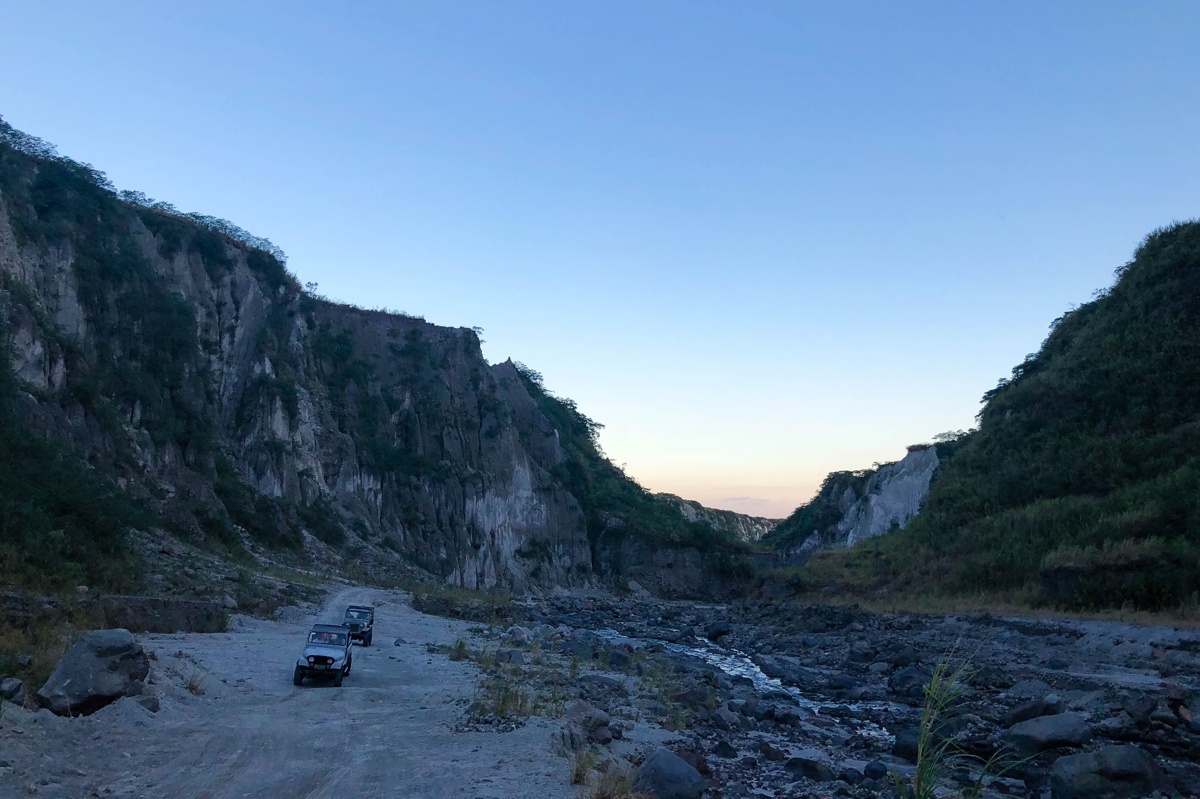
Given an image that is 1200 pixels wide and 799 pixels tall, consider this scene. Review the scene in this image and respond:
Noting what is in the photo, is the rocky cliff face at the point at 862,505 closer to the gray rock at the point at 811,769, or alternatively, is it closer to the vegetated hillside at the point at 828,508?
the vegetated hillside at the point at 828,508

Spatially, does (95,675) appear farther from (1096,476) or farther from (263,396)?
(263,396)

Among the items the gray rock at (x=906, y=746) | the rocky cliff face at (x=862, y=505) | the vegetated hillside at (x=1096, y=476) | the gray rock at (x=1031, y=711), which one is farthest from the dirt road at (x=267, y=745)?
the rocky cliff face at (x=862, y=505)

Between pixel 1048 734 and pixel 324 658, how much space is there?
13861mm

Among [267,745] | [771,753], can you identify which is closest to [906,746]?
[771,753]

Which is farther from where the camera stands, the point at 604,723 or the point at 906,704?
the point at 906,704

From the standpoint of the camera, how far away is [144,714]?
10844mm

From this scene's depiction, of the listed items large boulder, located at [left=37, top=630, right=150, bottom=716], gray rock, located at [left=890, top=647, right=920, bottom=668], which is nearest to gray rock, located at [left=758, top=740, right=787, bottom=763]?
large boulder, located at [left=37, top=630, right=150, bottom=716]

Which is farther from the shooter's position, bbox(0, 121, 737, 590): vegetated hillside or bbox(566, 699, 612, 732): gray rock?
bbox(0, 121, 737, 590): vegetated hillside

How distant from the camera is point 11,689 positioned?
31.6ft

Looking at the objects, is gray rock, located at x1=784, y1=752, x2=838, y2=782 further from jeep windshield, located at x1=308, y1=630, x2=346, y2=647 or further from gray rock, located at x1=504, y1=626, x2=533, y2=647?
gray rock, located at x1=504, y1=626, x2=533, y2=647

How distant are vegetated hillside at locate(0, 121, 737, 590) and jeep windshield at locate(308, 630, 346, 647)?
6660 millimetres

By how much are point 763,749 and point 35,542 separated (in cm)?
1717

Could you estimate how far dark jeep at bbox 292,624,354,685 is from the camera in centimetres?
1496

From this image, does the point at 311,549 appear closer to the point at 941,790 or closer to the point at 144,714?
the point at 144,714
